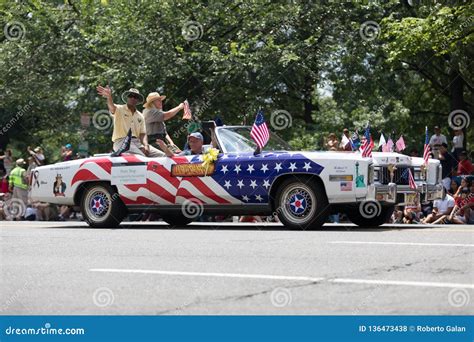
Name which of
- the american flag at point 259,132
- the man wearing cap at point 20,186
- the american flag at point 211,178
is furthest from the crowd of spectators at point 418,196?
the american flag at point 259,132

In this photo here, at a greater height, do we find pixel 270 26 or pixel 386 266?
pixel 270 26

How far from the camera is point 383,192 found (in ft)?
45.0

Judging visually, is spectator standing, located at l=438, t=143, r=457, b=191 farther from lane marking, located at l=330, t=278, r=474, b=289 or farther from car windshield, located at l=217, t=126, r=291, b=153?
lane marking, located at l=330, t=278, r=474, b=289

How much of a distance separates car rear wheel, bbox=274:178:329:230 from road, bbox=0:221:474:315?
74cm

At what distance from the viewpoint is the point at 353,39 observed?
29438 millimetres

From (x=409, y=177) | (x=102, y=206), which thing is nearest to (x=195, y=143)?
(x=102, y=206)

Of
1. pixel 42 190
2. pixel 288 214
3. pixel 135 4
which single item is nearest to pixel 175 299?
pixel 288 214

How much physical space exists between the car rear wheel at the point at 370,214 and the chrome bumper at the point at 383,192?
0.63 m

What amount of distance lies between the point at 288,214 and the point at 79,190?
4.02 meters

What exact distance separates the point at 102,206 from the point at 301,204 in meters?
3.66

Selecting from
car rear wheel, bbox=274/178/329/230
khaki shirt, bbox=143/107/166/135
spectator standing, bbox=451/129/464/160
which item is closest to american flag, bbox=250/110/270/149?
car rear wheel, bbox=274/178/329/230

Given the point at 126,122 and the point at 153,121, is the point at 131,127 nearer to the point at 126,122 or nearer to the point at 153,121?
the point at 126,122

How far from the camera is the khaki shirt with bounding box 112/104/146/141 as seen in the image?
15648mm
